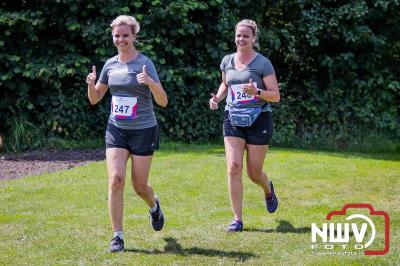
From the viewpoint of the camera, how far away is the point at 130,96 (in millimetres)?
5938

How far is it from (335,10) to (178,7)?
3.41m

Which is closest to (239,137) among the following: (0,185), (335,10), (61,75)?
(0,185)

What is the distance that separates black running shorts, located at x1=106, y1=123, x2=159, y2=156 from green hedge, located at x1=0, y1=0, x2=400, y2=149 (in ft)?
20.3

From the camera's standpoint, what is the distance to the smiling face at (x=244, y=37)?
654 centimetres

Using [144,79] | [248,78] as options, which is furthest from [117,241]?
[248,78]

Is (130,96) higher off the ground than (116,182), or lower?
higher

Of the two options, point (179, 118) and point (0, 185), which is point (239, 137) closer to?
point (0, 185)

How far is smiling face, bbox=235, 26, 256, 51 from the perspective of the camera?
654 centimetres

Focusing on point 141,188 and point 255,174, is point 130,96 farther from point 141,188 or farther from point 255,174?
point 255,174

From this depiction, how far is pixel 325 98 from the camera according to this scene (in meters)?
14.3

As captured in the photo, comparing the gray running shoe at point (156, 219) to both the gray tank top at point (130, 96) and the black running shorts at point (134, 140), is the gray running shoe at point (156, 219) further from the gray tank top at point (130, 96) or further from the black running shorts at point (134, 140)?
the gray tank top at point (130, 96)

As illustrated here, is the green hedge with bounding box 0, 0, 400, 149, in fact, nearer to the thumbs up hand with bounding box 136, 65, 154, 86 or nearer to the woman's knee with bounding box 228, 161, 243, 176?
the woman's knee with bounding box 228, 161, 243, 176

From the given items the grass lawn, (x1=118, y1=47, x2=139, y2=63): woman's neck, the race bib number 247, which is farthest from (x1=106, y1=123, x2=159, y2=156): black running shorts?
the grass lawn

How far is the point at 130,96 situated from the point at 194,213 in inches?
75.6
